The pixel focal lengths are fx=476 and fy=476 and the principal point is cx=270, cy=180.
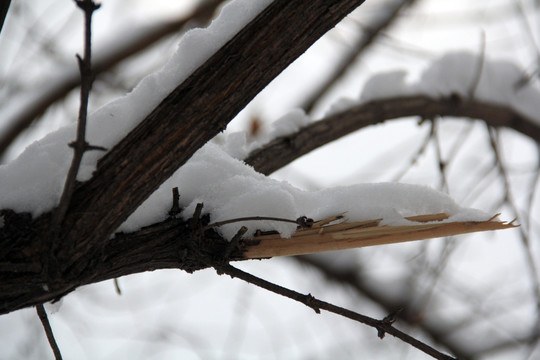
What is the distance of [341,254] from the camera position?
270 cm

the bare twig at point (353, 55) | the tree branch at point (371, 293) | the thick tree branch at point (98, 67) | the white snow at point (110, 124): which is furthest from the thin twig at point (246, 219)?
the bare twig at point (353, 55)

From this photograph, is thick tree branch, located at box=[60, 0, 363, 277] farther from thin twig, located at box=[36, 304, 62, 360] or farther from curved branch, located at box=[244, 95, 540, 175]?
curved branch, located at box=[244, 95, 540, 175]

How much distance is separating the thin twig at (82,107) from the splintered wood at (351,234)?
309mm

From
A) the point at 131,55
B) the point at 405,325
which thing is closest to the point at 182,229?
the point at 131,55

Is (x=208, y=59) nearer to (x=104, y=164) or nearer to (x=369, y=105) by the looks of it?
(x=104, y=164)

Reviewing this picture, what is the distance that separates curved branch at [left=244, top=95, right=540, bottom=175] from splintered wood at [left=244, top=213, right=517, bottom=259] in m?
0.40

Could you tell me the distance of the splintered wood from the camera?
2.60 ft

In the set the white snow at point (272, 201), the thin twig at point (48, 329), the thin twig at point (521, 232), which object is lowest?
the thin twig at point (48, 329)

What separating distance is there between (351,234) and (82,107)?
47cm

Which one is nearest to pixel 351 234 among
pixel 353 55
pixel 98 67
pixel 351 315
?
pixel 351 315

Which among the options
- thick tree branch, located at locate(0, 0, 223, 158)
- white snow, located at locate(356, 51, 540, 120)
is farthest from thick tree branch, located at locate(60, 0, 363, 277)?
thick tree branch, located at locate(0, 0, 223, 158)

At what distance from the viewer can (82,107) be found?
25.0 inches

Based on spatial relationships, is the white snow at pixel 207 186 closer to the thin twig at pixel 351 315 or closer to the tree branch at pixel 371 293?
the thin twig at pixel 351 315

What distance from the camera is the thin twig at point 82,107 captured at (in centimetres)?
59
